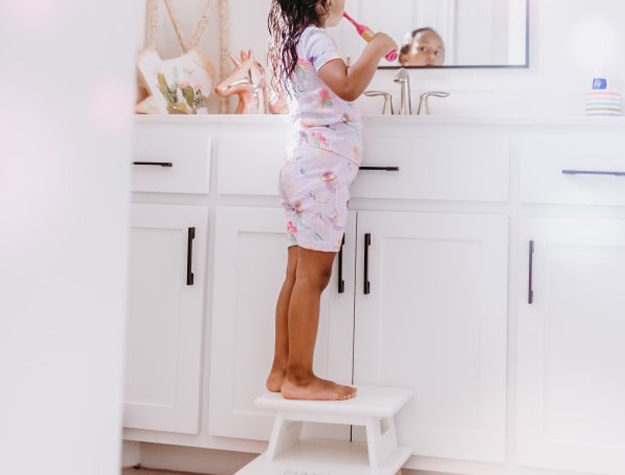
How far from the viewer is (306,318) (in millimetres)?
1655

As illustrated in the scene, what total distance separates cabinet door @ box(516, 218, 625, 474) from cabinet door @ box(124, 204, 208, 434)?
31.6 inches

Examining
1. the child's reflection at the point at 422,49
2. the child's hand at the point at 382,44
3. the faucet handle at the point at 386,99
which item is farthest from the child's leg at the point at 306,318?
the child's reflection at the point at 422,49

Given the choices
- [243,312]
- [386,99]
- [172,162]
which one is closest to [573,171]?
[386,99]

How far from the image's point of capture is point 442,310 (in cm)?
174

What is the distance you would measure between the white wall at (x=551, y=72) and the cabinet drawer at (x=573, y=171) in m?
0.49

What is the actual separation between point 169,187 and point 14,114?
160cm

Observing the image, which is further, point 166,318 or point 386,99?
point 386,99

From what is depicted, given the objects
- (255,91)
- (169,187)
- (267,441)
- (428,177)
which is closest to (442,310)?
(428,177)

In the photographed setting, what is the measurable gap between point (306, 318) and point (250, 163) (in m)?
0.44

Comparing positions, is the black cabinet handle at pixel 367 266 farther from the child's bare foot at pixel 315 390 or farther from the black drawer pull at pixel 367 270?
the child's bare foot at pixel 315 390

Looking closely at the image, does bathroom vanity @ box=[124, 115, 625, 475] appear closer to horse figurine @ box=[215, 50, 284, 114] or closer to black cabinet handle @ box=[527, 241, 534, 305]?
black cabinet handle @ box=[527, 241, 534, 305]

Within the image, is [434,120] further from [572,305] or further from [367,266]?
[572,305]

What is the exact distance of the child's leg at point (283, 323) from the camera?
5.65 ft

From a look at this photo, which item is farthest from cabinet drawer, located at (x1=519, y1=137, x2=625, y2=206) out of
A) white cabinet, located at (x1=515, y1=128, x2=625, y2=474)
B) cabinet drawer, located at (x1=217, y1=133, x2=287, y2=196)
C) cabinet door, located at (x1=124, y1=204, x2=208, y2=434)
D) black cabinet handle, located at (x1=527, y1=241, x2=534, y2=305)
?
cabinet door, located at (x1=124, y1=204, x2=208, y2=434)
